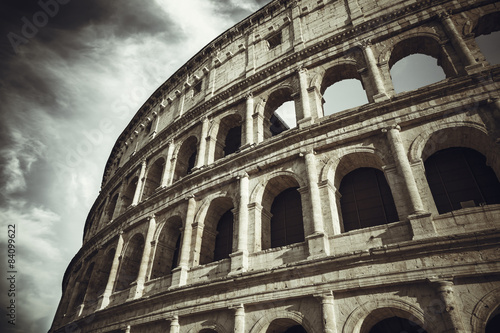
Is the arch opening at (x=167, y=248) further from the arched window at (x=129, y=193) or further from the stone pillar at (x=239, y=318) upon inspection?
the arched window at (x=129, y=193)

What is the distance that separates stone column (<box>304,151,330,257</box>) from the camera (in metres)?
7.71

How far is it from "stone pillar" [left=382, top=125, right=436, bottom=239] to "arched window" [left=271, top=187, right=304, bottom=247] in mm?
3383

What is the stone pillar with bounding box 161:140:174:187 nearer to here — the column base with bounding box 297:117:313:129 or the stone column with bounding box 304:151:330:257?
the column base with bounding box 297:117:313:129

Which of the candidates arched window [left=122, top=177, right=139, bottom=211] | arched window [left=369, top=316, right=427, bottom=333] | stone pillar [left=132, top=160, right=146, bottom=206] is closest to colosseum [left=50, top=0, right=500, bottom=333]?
arched window [left=369, top=316, right=427, bottom=333]

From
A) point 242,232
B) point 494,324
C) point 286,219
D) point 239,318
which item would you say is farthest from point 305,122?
point 494,324

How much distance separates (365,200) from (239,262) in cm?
428

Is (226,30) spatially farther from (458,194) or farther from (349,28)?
(458,194)

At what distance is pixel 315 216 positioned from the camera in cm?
827

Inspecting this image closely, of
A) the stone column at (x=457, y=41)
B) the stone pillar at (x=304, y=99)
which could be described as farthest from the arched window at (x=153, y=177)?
the stone column at (x=457, y=41)

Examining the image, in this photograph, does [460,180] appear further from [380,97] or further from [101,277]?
[101,277]

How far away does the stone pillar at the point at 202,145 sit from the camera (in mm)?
12816

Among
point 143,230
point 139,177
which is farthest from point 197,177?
point 139,177

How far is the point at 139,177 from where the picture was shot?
53.5ft

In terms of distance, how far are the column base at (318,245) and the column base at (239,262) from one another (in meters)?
2.05
